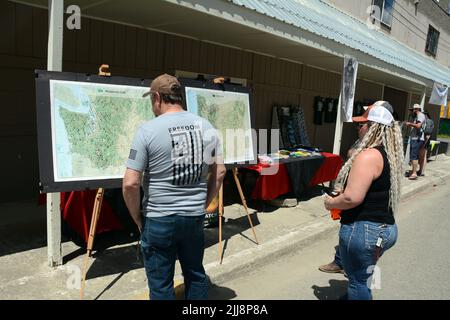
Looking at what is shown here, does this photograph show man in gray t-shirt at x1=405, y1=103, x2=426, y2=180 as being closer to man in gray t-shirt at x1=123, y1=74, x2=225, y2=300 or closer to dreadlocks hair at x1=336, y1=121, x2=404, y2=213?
dreadlocks hair at x1=336, y1=121, x2=404, y2=213

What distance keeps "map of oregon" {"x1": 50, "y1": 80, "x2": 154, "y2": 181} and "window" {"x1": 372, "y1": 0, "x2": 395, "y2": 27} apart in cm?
1285

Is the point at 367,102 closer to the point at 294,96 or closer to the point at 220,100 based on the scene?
the point at 294,96

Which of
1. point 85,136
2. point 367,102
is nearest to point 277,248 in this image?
point 85,136

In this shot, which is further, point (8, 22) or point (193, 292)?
point (8, 22)

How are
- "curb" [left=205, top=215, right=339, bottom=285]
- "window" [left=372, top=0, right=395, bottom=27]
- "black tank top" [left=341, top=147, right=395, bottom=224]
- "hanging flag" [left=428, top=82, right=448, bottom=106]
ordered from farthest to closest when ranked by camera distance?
"window" [left=372, top=0, right=395, bottom=27] → "hanging flag" [left=428, top=82, right=448, bottom=106] → "curb" [left=205, top=215, right=339, bottom=285] → "black tank top" [left=341, top=147, right=395, bottom=224]

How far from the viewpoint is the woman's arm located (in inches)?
107

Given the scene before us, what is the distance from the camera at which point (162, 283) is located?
2637 mm

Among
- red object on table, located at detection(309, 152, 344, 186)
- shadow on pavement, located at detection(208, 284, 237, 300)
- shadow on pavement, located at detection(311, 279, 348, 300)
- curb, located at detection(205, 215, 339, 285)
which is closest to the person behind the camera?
shadow on pavement, located at detection(208, 284, 237, 300)

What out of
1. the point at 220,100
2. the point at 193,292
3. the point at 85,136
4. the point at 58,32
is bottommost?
the point at 193,292

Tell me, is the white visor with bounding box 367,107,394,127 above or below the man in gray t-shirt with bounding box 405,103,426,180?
above

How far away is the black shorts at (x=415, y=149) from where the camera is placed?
1039 cm

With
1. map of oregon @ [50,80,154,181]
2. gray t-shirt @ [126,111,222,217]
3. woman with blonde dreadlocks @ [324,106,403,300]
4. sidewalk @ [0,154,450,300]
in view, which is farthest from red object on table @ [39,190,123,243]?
woman with blonde dreadlocks @ [324,106,403,300]

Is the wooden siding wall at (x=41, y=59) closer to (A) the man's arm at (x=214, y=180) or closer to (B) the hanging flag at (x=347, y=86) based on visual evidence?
(B) the hanging flag at (x=347, y=86)

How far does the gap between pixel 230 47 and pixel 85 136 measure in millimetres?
5174
